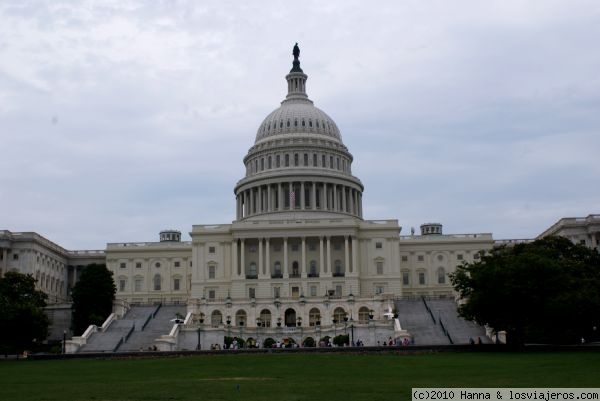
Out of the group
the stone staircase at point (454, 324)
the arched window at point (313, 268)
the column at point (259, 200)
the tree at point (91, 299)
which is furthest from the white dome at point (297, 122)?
Result: the tree at point (91, 299)

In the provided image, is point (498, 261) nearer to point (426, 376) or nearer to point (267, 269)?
point (426, 376)

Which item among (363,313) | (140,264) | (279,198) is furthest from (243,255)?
(363,313)

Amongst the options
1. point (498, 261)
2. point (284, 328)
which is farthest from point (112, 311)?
point (498, 261)

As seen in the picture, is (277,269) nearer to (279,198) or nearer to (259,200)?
(279,198)

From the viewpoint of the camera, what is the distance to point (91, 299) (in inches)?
4193

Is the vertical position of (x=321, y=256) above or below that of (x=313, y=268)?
above

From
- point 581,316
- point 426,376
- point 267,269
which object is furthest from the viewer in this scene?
point 267,269

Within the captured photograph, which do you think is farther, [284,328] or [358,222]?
[358,222]

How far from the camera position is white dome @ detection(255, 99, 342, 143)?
150 meters

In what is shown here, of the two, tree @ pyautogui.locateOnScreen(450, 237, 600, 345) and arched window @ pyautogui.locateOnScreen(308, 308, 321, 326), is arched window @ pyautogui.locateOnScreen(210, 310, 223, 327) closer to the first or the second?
arched window @ pyautogui.locateOnScreen(308, 308, 321, 326)

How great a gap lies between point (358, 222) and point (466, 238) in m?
22.4

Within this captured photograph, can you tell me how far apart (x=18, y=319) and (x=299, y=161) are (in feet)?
246

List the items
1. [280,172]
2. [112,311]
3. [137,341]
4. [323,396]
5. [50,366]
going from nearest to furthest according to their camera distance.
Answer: [323,396], [50,366], [137,341], [112,311], [280,172]

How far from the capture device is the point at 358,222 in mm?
132750
